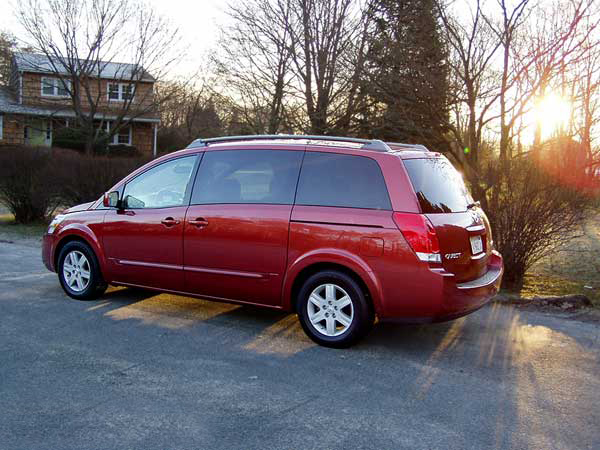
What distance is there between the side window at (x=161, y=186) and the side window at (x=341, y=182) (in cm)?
144

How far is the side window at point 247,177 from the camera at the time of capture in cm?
574

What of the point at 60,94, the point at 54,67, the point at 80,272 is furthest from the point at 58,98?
the point at 80,272

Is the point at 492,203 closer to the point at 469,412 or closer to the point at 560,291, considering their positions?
the point at 560,291

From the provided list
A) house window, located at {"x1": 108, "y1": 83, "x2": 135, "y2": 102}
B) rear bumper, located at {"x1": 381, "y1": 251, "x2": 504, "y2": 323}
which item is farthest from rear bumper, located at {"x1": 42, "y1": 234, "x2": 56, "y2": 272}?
house window, located at {"x1": 108, "y1": 83, "x2": 135, "y2": 102}

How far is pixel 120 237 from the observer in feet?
21.9

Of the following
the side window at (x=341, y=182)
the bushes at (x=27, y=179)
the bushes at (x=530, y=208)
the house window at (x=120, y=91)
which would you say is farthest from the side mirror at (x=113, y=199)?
the house window at (x=120, y=91)

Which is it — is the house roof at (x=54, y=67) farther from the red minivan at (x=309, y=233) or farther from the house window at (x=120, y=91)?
the red minivan at (x=309, y=233)

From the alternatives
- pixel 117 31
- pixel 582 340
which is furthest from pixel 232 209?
pixel 117 31

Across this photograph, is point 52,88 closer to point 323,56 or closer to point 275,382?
point 323,56

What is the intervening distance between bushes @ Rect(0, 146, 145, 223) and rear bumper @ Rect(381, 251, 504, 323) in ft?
35.4

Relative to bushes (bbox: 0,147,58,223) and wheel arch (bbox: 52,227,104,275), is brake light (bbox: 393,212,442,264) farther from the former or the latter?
bushes (bbox: 0,147,58,223)

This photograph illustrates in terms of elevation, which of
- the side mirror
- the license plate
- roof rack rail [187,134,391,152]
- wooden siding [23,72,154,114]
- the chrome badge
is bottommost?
the chrome badge

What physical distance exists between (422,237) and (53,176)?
11.5m

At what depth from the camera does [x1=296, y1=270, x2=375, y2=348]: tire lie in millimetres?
5238
